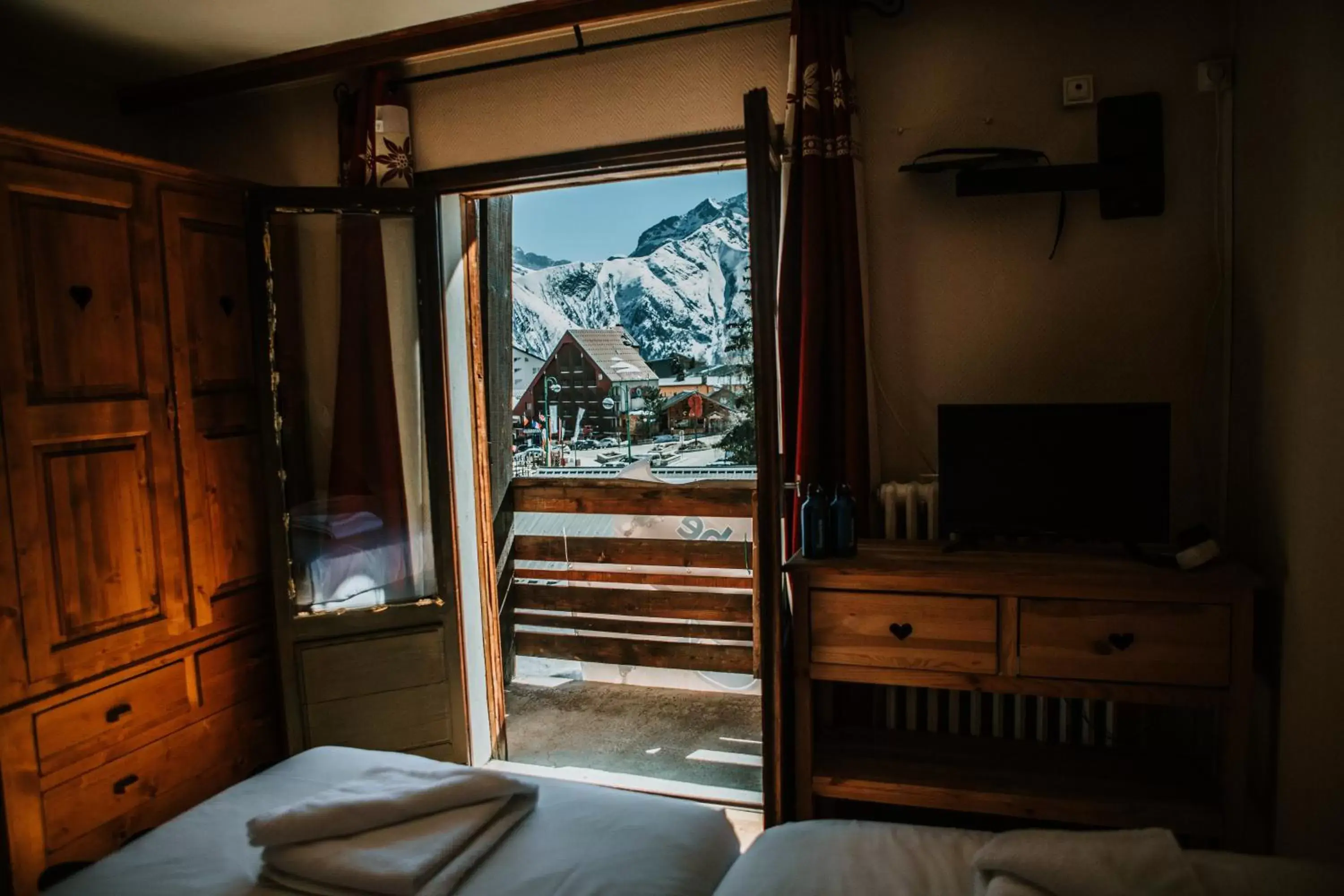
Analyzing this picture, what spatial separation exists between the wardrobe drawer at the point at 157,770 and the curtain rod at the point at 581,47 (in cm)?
224

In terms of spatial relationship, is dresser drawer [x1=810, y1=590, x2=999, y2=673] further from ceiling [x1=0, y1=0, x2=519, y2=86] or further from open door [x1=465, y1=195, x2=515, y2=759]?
→ ceiling [x1=0, y1=0, x2=519, y2=86]

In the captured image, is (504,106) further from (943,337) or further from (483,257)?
(943,337)

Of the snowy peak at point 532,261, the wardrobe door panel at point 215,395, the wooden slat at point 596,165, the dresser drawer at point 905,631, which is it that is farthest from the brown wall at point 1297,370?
the wardrobe door panel at point 215,395

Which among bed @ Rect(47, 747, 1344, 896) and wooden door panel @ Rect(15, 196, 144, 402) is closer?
bed @ Rect(47, 747, 1344, 896)

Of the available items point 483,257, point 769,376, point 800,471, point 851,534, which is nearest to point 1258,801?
point 851,534

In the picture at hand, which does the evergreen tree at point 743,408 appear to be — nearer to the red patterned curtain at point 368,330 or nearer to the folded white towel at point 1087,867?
the red patterned curtain at point 368,330

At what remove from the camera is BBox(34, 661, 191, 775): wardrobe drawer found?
215 cm

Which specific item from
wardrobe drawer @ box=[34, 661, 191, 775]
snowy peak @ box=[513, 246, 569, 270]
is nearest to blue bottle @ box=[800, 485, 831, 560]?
wardrobe drawer @ box=[34, 661, 191, 775]

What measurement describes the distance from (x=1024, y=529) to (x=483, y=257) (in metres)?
2.53

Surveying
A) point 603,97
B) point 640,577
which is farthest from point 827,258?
point 640,577

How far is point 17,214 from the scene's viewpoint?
2107mm

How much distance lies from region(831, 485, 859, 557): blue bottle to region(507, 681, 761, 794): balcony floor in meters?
1.13

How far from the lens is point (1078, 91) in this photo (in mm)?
2164

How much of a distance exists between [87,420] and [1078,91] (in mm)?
2867
